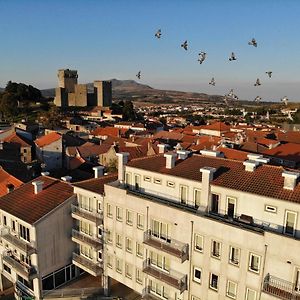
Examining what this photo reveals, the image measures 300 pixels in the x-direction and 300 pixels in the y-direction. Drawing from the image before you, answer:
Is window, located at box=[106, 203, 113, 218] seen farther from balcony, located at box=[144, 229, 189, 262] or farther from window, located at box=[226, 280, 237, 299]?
window, located at box=[226, 280, 237, 299]

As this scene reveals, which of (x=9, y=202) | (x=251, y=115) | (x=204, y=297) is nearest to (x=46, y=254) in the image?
(x=9, y=202)

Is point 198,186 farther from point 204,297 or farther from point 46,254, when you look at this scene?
point 46,254

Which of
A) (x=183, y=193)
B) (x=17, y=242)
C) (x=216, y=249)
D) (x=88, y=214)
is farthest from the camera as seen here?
(x=17, y=242)

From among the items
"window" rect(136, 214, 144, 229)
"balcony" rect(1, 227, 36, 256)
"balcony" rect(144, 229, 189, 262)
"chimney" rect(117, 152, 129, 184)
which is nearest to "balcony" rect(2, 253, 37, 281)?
"balcony" rect(1, 227, 36, 256)

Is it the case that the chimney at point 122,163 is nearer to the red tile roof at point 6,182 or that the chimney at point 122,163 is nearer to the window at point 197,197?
the window at point 197,197

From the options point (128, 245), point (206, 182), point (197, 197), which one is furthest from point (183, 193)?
point (128, 245)

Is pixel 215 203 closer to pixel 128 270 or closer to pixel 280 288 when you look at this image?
pixel 280 288
